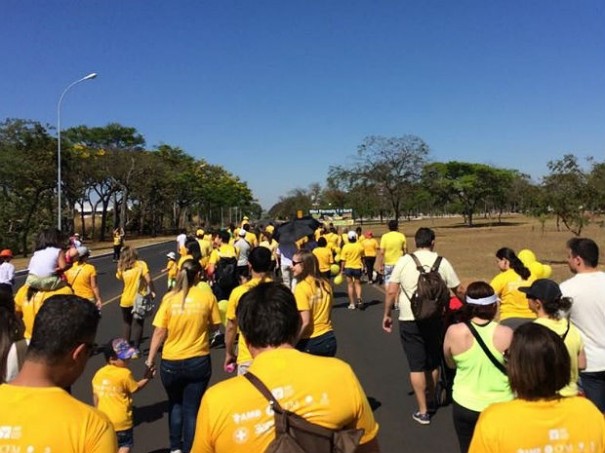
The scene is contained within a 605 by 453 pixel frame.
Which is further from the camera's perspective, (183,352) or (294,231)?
(294,231)

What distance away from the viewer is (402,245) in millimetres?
11141

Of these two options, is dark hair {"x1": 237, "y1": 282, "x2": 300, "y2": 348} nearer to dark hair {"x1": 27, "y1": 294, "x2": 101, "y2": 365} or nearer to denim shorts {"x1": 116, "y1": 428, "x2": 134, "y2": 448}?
dark hair {"x1": 27, "y1": 294, "x2": 101, "y2": 365}

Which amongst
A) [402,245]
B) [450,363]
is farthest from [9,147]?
[450,363]

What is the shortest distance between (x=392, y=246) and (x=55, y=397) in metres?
9.63

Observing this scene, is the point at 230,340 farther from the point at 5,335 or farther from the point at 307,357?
the point at 307,357

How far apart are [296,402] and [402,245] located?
940 centimetres

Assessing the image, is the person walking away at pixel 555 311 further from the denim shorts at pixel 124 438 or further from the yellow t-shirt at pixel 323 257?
the yellow t-shirt at pixel 323 257

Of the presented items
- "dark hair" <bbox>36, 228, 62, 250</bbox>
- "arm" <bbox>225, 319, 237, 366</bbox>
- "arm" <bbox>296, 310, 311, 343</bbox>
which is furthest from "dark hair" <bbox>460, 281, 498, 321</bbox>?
"dark hair" <bbox>36, 228, 62, 250</bbox>

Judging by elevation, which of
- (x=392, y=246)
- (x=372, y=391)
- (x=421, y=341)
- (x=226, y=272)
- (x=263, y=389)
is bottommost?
(x=372, y=391)

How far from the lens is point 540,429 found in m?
2.18

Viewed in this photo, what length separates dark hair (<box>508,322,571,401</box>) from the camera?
2.23m

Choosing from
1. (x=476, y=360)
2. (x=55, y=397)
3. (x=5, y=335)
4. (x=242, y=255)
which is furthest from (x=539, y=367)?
(x=242, y=255)

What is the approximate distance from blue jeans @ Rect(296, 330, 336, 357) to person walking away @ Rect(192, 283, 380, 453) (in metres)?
2.82

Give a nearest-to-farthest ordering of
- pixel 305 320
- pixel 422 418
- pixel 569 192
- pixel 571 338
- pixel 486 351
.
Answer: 1. pixel 486 351
2. pixel 571 338
3. pixel 305 320
4. pixel 422 418
5. pixel 569 192
